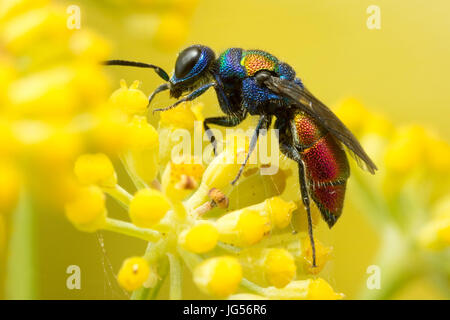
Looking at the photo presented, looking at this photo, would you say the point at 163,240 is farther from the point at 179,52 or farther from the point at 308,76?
the point at 308,76

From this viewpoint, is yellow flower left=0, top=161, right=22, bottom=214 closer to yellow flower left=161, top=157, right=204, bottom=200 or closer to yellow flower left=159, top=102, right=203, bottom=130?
yellow flower left=161, top=157, right=204, bottom=200

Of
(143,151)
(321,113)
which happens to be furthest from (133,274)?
(321,113)

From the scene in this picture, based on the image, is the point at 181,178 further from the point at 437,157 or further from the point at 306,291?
the point at 437,157

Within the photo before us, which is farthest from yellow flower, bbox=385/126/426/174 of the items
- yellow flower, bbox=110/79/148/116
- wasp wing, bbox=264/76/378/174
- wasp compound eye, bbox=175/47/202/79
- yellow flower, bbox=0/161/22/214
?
yellow flower, bbox=0/161/22/214

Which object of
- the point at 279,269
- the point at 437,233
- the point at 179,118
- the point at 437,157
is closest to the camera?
the point at 279,269

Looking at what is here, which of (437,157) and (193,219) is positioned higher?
(437,157)

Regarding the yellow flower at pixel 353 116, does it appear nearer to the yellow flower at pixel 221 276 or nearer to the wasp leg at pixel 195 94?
the wasp leg at pixel 195 94
